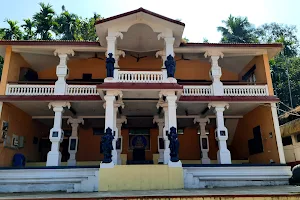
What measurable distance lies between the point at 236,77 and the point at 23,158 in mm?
14011

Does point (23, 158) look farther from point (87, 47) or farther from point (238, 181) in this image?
point (238, 181)

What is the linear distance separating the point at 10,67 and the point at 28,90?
1722 mm

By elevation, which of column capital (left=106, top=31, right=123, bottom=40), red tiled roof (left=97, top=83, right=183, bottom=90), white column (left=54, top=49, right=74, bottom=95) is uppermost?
column capital (left=106, top=31, right=123, bottom=40)

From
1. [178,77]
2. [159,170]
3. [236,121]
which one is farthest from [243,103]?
[159,170]

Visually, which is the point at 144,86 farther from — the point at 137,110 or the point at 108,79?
the point at 137,110

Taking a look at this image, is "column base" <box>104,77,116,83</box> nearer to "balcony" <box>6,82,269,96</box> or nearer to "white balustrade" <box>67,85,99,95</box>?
"balcony" <box>6,82,269,96</box>

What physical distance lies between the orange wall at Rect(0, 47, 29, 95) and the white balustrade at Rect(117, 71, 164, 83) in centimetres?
605

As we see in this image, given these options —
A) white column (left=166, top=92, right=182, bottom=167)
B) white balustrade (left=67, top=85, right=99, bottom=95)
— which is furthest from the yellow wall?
white balustrade (left=67, top=85, right=99, bottom=95)

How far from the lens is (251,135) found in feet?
50.8

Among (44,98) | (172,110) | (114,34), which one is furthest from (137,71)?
(44,98)

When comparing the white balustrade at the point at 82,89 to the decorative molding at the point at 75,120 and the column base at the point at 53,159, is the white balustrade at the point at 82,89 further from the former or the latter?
the column base at the point at 53,159

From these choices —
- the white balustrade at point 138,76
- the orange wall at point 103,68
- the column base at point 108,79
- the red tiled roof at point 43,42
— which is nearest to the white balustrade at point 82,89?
the column base at point 108,79

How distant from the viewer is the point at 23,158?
45.7 feet

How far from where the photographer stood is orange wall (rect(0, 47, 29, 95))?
1312 centimetres
